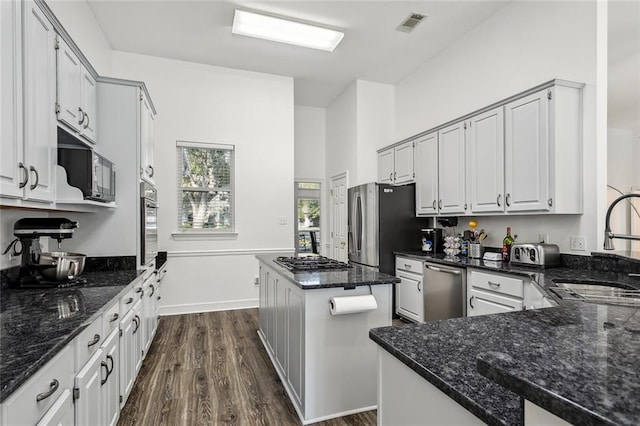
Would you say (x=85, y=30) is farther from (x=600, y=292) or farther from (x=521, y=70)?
(x=600, y=292)

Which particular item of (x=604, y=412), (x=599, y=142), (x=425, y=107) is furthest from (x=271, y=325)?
(x=425, y=107)

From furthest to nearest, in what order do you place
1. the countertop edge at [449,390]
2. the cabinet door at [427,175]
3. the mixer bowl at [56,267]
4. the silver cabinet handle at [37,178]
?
the cabinet door at [427,175], the mixer bowl at [56,267], the silver cabinet handle at [37,178], the countertop edge at [449,390]

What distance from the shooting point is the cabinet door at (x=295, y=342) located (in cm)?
212

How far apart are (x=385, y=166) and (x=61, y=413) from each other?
468 centimetres

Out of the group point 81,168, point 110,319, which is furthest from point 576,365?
point 81,168

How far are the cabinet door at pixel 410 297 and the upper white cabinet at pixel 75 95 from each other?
3.18 meters

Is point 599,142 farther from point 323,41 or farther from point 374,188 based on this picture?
point 323,41

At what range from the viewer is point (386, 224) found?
4.30 meters

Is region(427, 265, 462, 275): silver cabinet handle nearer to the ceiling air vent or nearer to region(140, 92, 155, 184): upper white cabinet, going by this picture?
the ceiling air vent

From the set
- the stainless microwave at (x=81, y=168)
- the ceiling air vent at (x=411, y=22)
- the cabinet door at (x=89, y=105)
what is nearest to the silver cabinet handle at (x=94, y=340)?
the stainless microwave at (x=81, y=168)

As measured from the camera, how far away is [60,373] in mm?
1207

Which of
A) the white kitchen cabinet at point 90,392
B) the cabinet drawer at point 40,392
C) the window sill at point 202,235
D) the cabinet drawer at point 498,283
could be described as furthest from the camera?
the window sill at point 202,235

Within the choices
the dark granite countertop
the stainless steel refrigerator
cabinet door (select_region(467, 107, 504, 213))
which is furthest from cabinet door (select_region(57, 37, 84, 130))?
cabinet door (select_region(467, 107, 504, 213))

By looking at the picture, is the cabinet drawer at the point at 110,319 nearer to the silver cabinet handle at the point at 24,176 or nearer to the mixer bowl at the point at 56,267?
the mixer bowl at the point at 56,267
